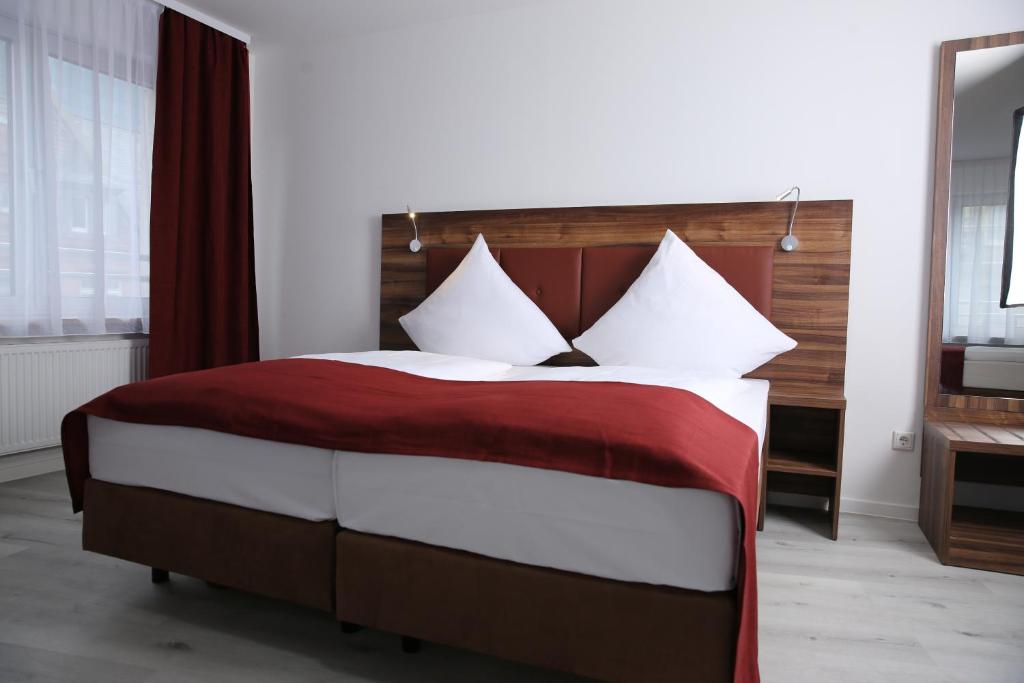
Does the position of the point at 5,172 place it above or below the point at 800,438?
above

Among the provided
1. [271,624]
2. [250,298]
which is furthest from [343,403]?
[250,298]

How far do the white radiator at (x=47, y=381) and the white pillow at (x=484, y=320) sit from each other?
5.56ft

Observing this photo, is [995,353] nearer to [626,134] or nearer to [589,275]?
[589,275]

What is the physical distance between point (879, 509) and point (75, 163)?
429 cm

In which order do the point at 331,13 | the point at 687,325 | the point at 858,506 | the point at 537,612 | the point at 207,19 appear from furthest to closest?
the point at 207,19 → the point at 331,13 → the point at 858,506 → the point at 687,325 → the point at 537,612

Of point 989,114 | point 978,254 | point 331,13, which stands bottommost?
point 978,254

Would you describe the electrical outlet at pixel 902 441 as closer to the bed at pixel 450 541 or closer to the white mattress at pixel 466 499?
the bed at pixel 450 541

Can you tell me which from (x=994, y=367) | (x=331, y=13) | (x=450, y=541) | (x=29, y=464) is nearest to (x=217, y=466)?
(x=450, y=541)

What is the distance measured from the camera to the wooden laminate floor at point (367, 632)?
162 cm

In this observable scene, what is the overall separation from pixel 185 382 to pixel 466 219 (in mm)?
1969

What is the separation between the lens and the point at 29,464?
3215 mm

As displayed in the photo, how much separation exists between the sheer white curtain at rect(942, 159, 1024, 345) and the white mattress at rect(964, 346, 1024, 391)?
0.13 ft

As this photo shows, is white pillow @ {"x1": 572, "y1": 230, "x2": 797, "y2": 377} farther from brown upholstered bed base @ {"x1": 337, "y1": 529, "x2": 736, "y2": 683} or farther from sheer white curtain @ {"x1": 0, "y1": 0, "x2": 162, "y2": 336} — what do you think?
sheer white curtain @ {"x1": 0, "y1": 0, "x2": 162, "y2": 336}

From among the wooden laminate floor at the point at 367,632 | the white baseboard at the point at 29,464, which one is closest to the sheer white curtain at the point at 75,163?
the white baseboard at the point at 29,464
